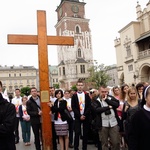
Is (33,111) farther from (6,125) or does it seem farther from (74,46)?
(74,46)

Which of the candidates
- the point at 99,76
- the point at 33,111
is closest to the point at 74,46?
the point at 99,76

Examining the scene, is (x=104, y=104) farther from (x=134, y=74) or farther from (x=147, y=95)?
(x=134, y=74)

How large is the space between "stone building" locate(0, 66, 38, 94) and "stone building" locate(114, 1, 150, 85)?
74.1 meters

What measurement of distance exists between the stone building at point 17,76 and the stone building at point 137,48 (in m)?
74.1

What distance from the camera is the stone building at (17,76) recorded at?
101 meters

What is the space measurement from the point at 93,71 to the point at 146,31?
18603 millimetres

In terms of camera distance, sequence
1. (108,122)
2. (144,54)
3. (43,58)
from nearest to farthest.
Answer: (108,122), (43,58), (144,54)

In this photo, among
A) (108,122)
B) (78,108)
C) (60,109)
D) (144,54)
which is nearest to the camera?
(108,122)

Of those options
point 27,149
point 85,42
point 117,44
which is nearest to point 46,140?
point 27,149

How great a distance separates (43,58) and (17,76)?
100 m

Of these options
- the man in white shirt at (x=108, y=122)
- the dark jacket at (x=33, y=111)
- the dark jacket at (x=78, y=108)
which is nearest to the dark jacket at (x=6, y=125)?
the man in white shirt at (x=108, y=122)

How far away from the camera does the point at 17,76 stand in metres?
103

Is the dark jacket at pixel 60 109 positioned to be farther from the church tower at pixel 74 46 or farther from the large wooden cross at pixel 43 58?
the church tower at pixel 74 46

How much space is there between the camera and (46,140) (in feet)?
18.7
